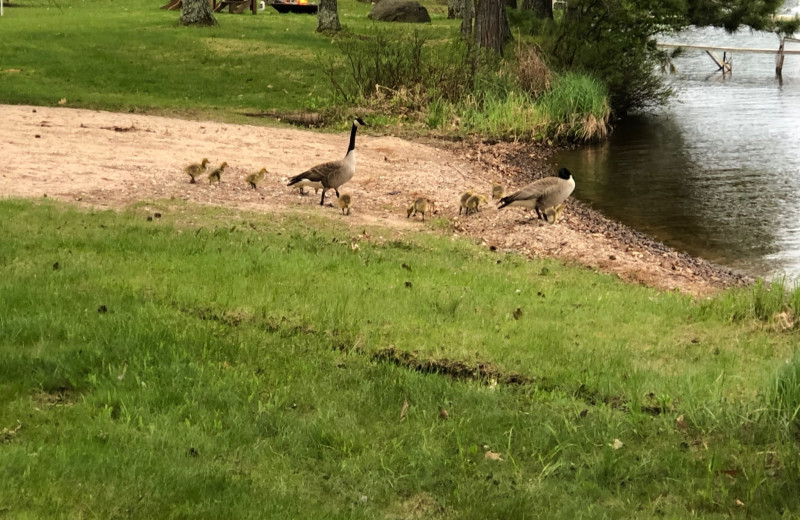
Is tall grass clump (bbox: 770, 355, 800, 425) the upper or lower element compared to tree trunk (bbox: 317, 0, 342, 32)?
lower

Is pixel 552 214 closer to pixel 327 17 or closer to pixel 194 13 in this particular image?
pixel 327 17

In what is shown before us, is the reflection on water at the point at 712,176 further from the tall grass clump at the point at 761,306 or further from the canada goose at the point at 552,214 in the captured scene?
the tall grass clump at the point at 761,306

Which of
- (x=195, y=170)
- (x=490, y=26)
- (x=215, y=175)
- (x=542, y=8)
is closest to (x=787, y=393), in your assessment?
(x=215, y=175)

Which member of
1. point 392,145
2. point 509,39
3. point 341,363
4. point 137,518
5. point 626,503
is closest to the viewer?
point 137,518

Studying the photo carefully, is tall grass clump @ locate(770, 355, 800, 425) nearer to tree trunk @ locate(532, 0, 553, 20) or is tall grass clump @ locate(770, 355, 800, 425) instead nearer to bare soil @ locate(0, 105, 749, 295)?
bare soil @ locate(0, 105, 749, 295)

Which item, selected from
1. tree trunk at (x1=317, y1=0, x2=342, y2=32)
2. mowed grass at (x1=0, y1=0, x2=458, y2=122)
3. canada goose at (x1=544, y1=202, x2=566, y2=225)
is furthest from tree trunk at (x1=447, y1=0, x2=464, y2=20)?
canada goose at (x1=544, y1=202, x2=566, y2=225)

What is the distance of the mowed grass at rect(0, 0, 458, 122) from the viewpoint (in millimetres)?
24172

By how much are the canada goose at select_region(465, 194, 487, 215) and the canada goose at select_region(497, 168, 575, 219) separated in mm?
505

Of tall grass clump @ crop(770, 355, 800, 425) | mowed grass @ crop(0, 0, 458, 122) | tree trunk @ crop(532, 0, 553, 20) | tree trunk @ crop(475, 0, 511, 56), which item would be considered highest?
tree trunk @ crop(532, 0, 553, 20)

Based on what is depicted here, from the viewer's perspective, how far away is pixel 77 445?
549 cm

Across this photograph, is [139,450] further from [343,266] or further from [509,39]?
[509,39]

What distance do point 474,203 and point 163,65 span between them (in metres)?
16.4

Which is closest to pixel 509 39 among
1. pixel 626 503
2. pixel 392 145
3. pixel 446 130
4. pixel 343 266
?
pixel 446 130

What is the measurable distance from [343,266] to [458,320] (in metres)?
2.03
